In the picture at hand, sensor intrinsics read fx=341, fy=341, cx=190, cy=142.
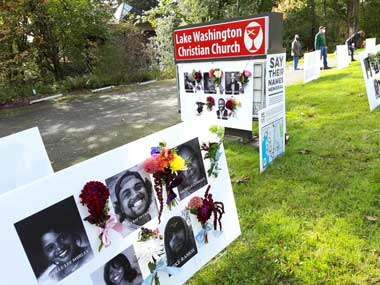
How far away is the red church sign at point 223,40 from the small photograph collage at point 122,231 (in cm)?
271

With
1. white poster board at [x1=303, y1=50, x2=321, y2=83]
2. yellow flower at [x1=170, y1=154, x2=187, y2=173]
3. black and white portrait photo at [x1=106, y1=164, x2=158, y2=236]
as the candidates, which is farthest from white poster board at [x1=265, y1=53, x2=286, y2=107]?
white poster board at [x1=303, y1=50, x2=321, y2=83]

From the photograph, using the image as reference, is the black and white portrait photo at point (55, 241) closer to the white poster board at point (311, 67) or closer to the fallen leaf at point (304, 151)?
the fallen leaf at point (304, 151)

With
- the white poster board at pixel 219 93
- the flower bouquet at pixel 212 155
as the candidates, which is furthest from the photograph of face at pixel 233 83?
the flower bouquet at pixel 212 155

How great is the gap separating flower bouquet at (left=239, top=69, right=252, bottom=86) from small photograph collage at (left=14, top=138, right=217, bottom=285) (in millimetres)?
2654

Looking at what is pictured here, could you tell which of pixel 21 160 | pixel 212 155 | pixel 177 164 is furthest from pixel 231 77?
pixel 21 160

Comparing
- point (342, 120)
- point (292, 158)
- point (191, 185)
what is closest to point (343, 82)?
point (342, 120)

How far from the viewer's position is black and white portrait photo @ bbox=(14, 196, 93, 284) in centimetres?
158

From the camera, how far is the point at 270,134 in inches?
168

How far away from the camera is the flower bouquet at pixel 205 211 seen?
8.11 feet

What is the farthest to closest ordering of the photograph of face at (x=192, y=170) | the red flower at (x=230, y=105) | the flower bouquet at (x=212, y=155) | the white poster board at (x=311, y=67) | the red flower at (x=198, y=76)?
1. the white poster board at (x=311, y=67)
2. the red flower at (x=198, y=76)
3. the red flower at (x=230, y=105)
4. the flower bouquet at (x=212, y=155)
5. the photograph of face at (x=192, y=170)

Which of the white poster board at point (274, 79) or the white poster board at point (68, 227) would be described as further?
the white poster board at point (274, 79)

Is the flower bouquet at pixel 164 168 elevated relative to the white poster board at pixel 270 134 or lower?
elevated

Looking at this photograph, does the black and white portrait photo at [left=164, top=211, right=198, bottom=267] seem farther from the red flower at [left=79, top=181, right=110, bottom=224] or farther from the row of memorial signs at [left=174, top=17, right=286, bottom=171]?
the row of memorial signs at [left=174, top=17, right=286, bottom=171]

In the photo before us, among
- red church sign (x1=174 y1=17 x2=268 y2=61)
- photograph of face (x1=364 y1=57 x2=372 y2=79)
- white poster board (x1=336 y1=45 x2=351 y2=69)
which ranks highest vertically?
red church sign (x1=174 y1=17 x2=268 y2=61)
